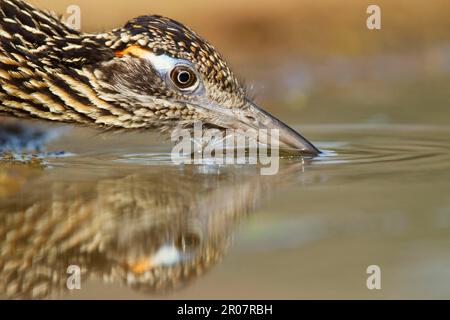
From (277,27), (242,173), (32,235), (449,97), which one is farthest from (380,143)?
(277,27)

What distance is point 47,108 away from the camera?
8516 millimetres

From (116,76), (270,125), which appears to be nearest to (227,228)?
(116,76)

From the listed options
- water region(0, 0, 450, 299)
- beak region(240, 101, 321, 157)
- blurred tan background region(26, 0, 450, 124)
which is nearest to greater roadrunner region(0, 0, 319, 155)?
beak region(240, 101, 321, 157)

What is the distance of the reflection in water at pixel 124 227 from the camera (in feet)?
18.5

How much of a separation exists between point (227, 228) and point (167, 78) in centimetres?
239

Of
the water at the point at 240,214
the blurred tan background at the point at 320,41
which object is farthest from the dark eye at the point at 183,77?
the blurred tan background at the point at 320,41

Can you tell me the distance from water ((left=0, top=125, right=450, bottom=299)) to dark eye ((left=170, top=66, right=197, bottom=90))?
29.6 inches

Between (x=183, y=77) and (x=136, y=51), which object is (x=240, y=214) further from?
(x=136, y=51)

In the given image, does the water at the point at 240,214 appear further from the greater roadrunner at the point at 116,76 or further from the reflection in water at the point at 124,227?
the greater roadrunner at the point at 116,76

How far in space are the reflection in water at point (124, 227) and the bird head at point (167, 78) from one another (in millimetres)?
577

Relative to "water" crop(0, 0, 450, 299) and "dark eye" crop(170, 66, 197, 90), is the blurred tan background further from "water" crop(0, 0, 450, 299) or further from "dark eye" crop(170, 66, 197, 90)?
"dark eye" crop(170, 66, 197, 90)

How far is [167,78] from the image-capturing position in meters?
8.58

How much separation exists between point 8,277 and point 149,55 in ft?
10.8

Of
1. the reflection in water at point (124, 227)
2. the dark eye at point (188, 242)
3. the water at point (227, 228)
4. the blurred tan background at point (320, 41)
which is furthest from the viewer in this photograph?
the blurred tan background at point (320, 41)
